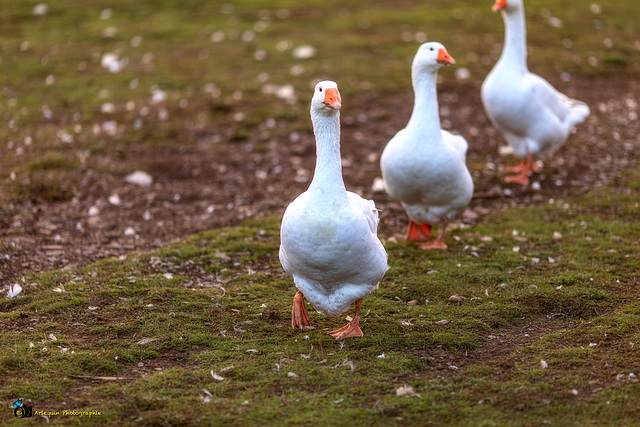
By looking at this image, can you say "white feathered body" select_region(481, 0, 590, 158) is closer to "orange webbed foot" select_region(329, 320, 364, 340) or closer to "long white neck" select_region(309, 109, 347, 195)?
"long white neck" select_region(309, 109, 347, 195)

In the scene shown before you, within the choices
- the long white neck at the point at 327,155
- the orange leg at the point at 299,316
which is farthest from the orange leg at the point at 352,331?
the long white neck at the point at 327,155

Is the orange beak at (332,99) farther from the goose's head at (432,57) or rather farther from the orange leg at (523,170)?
the orange leg at (523,170)

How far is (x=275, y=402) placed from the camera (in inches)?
176

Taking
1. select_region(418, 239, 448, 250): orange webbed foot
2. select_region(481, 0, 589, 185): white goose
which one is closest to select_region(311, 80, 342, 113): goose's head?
select_region(418, 239, 448, 250): orange webbed foot

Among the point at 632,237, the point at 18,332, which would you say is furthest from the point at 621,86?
the point at 18,332

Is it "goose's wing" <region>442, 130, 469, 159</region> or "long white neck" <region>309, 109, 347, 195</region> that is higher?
"long white neck" <region>309, 109, 347, 195</region>

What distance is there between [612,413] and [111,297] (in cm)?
428

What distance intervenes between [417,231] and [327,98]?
10.1ft

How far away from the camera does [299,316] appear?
5621mm

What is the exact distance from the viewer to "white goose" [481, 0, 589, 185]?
29.8ft

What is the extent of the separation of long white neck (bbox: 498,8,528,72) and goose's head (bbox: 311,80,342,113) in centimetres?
486

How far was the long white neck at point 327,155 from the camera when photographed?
17.1ft

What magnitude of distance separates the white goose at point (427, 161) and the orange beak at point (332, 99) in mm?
2048

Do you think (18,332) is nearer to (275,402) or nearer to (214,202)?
(275,402)
